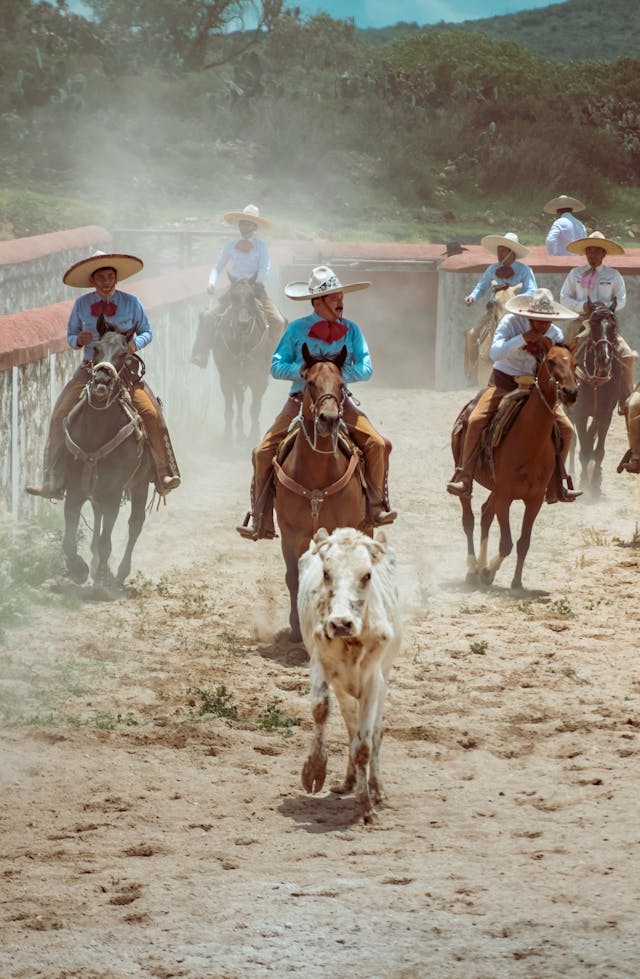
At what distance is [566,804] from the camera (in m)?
7.31

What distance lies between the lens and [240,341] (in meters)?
18.2

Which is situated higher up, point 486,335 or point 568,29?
point 568,29

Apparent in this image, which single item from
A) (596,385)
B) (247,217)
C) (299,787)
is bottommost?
(299,787)

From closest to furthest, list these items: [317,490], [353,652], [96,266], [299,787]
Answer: [353,652], [299,787], [317,490], [96,266]

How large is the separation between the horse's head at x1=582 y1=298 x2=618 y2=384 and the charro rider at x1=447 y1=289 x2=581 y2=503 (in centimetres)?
357

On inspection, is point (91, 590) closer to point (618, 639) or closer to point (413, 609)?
point (413, 609)

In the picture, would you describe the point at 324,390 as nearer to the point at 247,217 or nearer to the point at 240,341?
the point at 240,341

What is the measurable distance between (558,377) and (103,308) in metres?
3.59

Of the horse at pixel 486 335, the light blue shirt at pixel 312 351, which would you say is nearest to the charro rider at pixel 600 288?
the horse at pixel 486 335

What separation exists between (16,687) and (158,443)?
3201 mm

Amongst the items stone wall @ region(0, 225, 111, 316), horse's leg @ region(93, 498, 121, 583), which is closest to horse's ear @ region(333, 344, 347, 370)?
horse's leg @ region(93, 498, 121, 583)

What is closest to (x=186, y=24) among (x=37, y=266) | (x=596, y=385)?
(x=37, y=266)

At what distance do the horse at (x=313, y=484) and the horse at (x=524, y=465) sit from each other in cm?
216

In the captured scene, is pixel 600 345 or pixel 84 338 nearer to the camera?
pixel 84 338
